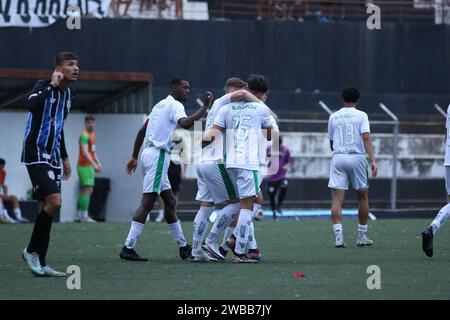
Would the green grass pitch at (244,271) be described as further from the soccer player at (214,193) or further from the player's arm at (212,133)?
the player's arm at (212,133)

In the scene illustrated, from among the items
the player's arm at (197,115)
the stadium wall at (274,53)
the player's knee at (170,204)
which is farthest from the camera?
the stadium wall at (274,53)

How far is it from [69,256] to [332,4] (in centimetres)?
2008

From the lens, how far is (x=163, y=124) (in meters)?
13.8

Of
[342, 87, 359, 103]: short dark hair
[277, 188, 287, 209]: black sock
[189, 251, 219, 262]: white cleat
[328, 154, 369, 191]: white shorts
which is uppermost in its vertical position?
[342, 87, 359, 103]: short dark hair

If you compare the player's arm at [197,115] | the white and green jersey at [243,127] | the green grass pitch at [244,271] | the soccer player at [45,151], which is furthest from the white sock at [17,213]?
the soccer player at [45,151]

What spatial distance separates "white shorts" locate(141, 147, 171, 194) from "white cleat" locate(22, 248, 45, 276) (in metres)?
2.51

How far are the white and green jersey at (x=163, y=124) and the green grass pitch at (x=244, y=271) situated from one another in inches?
55.4

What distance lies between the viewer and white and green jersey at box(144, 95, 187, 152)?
45.1 feet

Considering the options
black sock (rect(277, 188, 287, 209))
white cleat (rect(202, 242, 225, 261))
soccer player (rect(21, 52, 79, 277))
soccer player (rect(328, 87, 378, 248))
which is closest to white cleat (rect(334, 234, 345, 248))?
soccer player (rect(328, 87, 378, 248))

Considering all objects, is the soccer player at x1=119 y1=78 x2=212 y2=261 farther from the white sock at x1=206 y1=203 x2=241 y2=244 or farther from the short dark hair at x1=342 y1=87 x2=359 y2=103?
the short dark hair at x1=342 y1=87 x2=359 y2=103

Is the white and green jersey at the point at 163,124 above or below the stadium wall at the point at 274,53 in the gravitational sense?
below

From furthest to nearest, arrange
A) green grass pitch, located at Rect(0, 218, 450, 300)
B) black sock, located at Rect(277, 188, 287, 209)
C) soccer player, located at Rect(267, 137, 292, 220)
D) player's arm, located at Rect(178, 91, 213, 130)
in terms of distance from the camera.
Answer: black sock, located at Rect(277, 188, 287, 209) → soccer player, located at Rect(267, 137, 292, 220) → player's arm, located at Rect(178, 91, 213, 130) → green grass pitch, located at Rect(0, 218, 450, 300)

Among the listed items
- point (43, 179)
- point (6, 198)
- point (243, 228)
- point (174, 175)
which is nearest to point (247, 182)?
point (243, 228)

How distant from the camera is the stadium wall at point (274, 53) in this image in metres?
29.8
